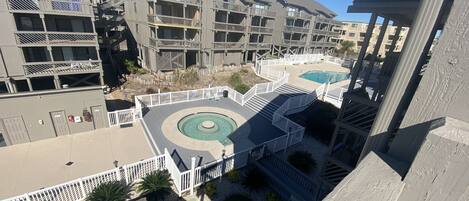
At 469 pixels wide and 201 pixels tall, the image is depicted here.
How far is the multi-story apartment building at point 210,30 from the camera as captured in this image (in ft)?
89.5

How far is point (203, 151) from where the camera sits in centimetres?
1495

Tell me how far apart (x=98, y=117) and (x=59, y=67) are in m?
6.48

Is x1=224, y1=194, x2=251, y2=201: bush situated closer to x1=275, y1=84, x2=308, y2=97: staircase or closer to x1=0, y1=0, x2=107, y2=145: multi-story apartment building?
x1=0, y1=0, x2=107, y2=145: multi-story apartment building

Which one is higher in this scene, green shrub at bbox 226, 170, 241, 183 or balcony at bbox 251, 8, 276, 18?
balcony at bbox 251, 8, 276, 18

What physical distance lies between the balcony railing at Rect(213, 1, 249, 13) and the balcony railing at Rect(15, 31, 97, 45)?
53.3 feet

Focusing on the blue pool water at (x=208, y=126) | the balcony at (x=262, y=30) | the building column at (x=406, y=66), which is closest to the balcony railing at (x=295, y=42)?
the balcony at (x=262, y=30)

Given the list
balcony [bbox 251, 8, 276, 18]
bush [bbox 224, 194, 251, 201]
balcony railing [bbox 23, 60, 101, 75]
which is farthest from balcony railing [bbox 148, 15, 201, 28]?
bush [bbox 224, 194, 251, 201]

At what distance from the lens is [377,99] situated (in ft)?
29.2

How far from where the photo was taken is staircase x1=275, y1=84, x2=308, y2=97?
79.6 ft

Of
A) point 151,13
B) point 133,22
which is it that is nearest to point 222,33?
point 151,13

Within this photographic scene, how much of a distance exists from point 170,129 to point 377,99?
13.6m

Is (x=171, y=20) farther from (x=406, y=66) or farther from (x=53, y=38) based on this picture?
(x=406, y=66)

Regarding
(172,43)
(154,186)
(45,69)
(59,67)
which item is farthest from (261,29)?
(154,186)

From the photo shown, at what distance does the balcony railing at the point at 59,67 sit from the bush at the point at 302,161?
1776 cm
